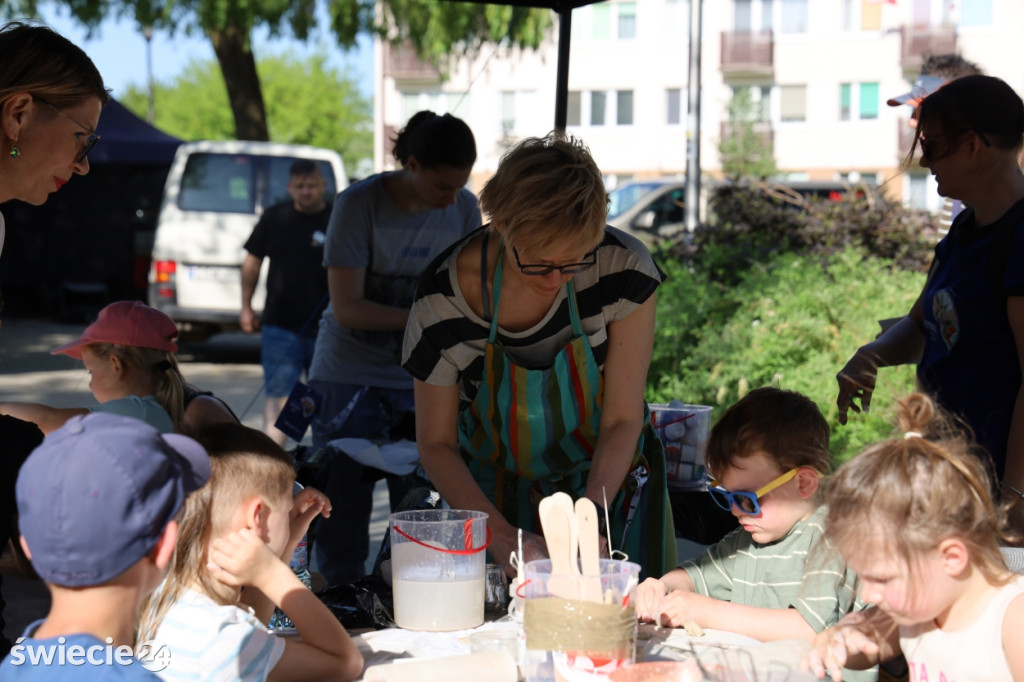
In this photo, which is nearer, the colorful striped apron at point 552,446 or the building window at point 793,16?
the colorful striped apron at point 552,446

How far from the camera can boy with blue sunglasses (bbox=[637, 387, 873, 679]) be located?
203 cm

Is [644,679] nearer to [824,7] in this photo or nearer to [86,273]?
[86,273]

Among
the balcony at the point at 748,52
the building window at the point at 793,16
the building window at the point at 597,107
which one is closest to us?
the balcony at the point at 748,52

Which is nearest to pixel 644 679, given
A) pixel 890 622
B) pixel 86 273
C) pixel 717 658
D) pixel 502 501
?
pixel 717 658

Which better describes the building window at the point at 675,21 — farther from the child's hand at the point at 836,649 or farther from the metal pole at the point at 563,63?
the child's hand at the point at 836,649

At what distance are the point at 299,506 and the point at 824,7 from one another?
35.2 m

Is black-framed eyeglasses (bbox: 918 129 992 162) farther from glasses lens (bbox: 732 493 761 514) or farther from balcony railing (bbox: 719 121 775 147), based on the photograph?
balcony railing (bbox: 719 121 775 147)

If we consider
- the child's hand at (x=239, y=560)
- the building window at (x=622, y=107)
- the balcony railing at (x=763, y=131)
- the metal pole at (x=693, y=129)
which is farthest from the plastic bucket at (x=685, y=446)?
the building window at (x=622, y=107)

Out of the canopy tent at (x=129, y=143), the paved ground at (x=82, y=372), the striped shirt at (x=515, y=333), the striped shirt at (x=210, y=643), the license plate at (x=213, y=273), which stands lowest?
the paved ground at (x=82, y=372)

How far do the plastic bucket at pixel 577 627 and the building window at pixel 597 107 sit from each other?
1364 inches

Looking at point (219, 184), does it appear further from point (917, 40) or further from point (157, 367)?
point (917, 40)

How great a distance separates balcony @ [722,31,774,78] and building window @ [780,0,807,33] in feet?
3.63

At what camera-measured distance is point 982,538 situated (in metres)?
1.60

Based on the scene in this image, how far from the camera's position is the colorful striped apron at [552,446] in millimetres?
2451
